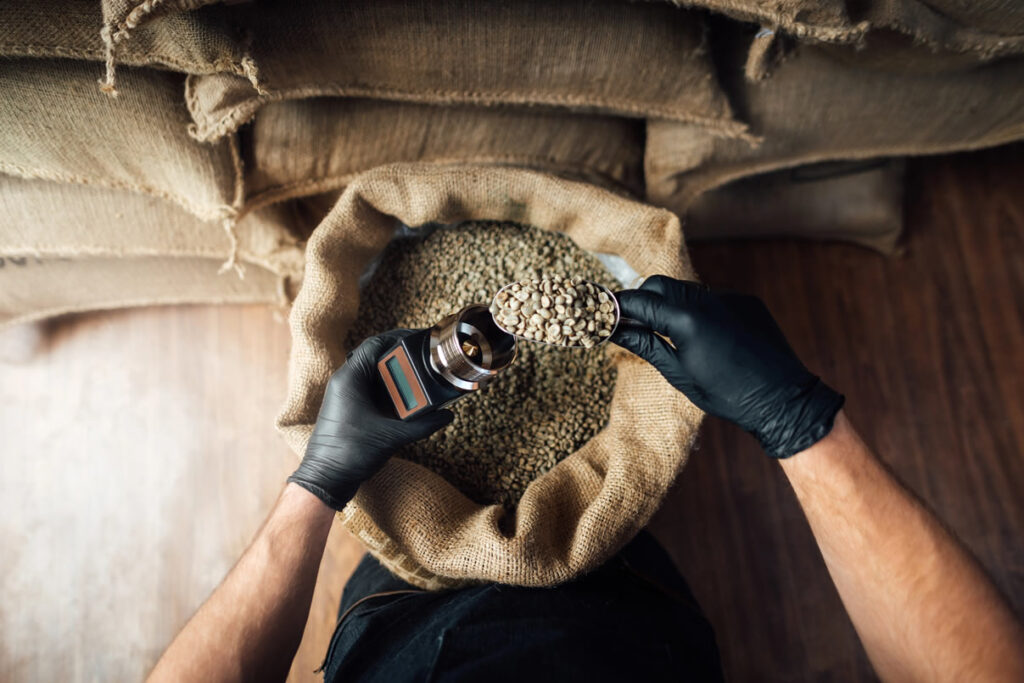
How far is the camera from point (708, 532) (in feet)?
4.63

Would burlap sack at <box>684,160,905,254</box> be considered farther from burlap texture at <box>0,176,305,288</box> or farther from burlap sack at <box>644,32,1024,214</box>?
burlap texture at <box>0,176,305,288</box>

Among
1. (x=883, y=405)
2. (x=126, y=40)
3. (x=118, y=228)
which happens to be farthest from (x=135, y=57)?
(x=883, y=405)

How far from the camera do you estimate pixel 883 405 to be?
1470 millimetres

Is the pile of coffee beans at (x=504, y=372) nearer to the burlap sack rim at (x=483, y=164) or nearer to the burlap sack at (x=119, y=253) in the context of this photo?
the burlap sack rim at (x=483, y=164)

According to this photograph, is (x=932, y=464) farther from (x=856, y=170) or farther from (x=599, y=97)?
(x=599, y=97)

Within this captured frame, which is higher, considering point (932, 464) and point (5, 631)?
point (932, 464)

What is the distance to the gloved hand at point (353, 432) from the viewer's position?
0.90 metres

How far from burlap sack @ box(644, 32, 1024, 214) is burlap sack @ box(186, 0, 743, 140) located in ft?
0.30

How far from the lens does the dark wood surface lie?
1.37 metres

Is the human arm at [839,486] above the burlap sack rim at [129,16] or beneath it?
beneath

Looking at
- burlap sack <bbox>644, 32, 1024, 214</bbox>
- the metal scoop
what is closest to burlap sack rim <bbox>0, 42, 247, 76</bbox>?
the metal scoop

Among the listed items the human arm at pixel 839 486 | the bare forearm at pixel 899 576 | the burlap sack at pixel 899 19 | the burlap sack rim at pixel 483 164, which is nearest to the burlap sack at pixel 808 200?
the burlap sack rim at pixel 483 164

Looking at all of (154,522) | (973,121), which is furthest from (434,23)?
(154,522)

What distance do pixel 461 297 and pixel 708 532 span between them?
77 centimetres
